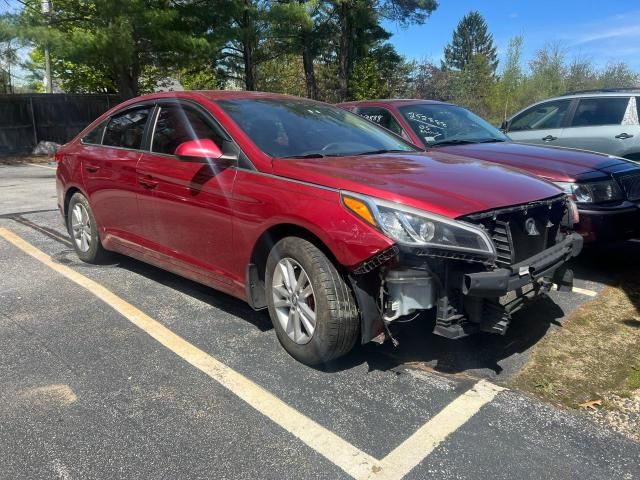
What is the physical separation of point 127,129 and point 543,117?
6.62 meters

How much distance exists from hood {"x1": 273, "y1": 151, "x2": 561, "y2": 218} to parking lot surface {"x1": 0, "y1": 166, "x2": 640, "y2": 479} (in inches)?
30.0

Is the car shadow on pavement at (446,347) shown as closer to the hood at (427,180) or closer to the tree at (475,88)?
the hood at (427,180)

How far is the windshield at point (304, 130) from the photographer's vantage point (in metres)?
3.81

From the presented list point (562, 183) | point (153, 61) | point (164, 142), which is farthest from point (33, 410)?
point (153, 61)

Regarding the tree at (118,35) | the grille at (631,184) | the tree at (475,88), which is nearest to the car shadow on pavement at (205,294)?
the grille at (631,184)

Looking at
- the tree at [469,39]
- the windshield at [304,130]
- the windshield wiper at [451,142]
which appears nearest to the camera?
the windshield at [304,130]

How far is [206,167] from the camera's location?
3.80m

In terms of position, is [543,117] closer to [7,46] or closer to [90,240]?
[90,240]

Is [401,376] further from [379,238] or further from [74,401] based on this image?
[74,401]

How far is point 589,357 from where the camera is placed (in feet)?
11.6

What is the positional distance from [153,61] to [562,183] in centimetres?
1829

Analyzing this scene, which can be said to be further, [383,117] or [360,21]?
[360,21]

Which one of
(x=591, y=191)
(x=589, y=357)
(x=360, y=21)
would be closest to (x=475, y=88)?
(x=360, y=21)

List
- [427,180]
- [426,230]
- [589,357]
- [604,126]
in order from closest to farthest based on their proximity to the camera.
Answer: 1. [426,230]
2. [427,180]
3. [589,357]
4. [604,126]
